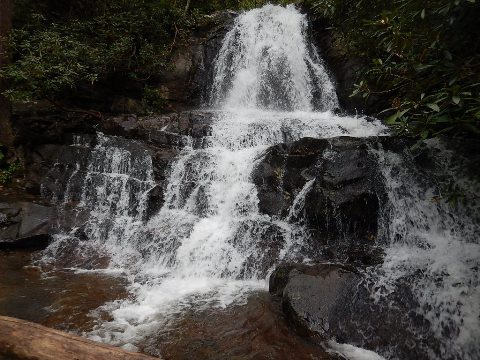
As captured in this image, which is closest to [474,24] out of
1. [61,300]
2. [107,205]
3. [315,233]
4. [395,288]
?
[395,288]

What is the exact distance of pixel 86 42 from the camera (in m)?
10.4

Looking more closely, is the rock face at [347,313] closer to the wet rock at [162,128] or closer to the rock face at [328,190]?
the rock face at [328,190]

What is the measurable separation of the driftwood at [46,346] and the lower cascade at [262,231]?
1556mm

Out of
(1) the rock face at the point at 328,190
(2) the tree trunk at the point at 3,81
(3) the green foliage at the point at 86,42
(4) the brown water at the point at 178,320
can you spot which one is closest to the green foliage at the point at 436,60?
(1) the rock face at the point at 328,190

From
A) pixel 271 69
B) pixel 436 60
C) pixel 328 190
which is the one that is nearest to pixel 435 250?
pixel 328 190

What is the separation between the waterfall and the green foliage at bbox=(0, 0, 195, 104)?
7.17ft

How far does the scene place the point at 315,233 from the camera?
6848 millimetres

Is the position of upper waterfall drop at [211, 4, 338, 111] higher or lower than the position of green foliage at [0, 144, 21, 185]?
higher

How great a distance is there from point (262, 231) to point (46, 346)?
4687mm

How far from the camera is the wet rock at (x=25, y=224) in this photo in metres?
7.13

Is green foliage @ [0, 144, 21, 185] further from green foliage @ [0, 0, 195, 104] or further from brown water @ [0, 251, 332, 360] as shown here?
brown water @ [0, 251, 332, 360]

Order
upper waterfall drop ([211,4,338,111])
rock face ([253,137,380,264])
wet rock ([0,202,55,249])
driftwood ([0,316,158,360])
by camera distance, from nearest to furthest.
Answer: driftwood ([0,316,158,360]) < rock face ([253,137,380,264]) < wet rock ([0,202,55,249]) < upper waterfall drop ([211,4,338,111])

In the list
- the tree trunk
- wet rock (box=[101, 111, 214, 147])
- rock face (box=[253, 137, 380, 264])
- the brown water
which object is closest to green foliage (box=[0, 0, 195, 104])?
the tree trunk

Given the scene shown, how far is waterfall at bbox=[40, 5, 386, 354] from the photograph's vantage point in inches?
221
